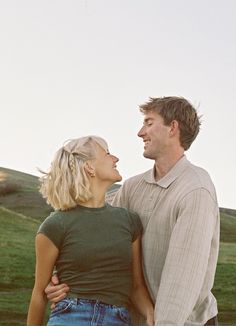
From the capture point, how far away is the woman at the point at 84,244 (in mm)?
4477

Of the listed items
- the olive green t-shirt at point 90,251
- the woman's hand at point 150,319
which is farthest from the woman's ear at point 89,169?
the woman's hand at point 150,319

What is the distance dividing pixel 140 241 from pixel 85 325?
0.69 metres

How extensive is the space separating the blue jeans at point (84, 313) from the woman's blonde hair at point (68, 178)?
1.92 feet

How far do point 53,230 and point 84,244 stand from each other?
0.69 ft

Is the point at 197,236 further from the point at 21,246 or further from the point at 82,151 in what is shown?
the point at 21,246

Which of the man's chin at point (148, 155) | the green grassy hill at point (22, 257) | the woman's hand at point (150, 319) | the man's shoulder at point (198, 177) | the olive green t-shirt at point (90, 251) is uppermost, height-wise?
the man's chin at point (148, 155)

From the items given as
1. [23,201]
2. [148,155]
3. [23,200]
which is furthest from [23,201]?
[148,155]

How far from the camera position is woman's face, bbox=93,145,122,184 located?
183 inches

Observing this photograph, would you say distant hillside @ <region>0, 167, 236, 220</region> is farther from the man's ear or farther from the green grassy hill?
the man's ear

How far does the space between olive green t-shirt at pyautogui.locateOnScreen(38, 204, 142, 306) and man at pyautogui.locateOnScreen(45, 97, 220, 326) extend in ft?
0.83

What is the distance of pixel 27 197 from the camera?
3891 cm

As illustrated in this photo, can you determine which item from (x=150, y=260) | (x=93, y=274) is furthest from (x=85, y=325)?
(x=150, y=260)

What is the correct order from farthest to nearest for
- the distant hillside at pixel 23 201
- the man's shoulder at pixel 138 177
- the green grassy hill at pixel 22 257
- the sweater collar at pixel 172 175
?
the distant hillside at pixel 23 201, the green grassy hill at pixel 22 257, the man's shoulder at pixel 138 177, the sweater collar at pixel 172 175

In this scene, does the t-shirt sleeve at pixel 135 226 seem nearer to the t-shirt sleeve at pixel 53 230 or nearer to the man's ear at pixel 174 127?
the t-shirt sleeve at pixel 53 230
